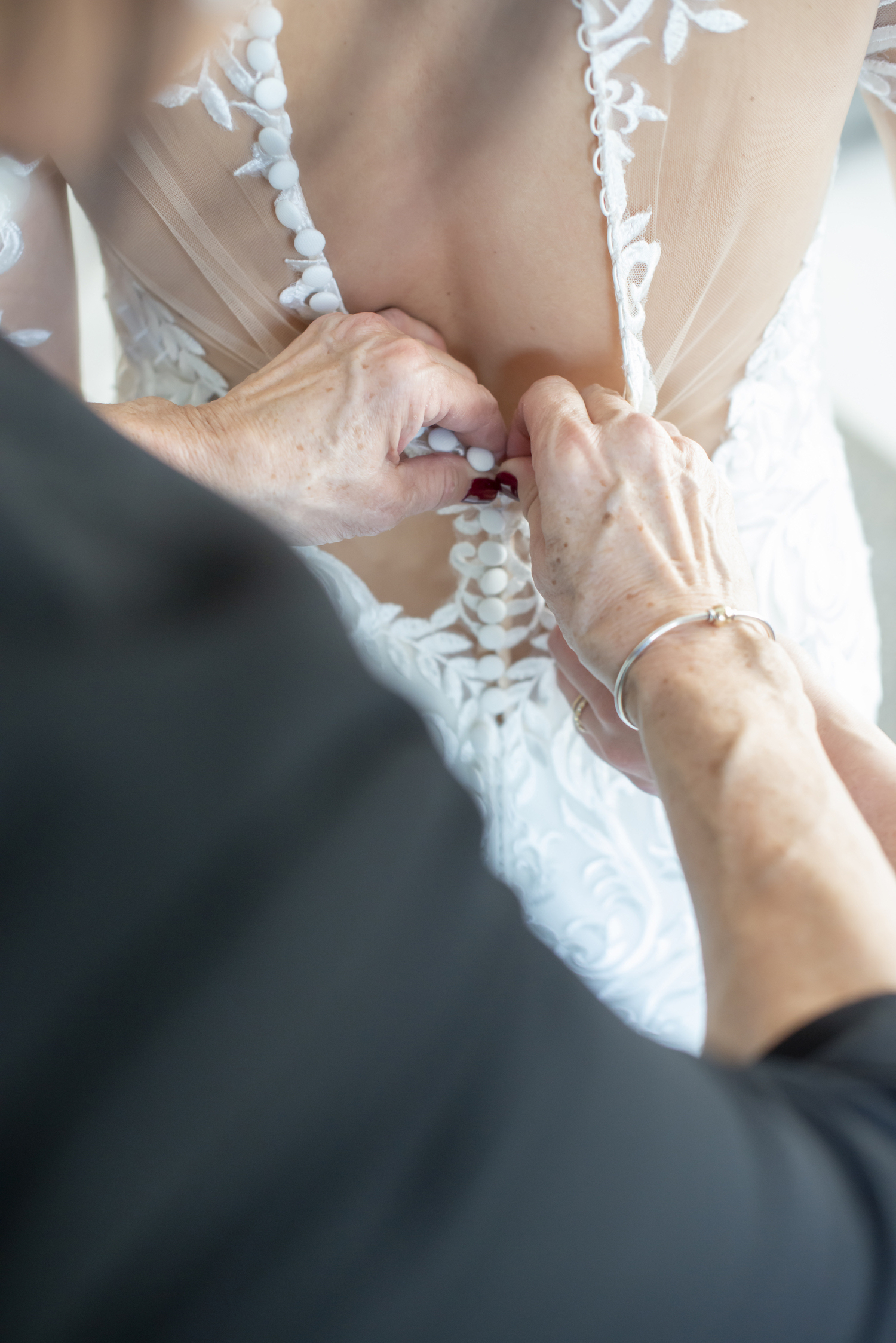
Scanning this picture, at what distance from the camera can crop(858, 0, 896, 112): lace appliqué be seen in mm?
669

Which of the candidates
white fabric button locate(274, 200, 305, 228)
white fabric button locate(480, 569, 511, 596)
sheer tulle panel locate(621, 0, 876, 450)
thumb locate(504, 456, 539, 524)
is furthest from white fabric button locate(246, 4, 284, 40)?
white fabric button locate(480, 569, 511, 596)

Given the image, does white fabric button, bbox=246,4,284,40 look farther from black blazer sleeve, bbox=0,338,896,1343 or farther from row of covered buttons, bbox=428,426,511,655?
black blazer sleeve, bbox=0,338,896,1343

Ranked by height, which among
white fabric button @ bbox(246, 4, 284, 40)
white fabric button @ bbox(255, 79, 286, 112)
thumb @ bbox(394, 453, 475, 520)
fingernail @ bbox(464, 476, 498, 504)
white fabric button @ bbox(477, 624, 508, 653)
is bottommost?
white fabric button @ bbox(477, 624, 508, 653)

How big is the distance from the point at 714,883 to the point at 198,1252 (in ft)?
1.07

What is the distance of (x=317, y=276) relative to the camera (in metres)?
0.67

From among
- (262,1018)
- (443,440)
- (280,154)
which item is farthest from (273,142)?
(262,1018)

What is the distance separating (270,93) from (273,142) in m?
0.03

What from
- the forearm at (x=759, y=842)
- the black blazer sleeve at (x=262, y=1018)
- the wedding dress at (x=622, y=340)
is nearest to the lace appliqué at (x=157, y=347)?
the wedding dress at (x=622, y=340)

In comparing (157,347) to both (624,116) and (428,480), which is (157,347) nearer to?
(428,480)

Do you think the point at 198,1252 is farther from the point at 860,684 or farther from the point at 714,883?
the point at 860,684

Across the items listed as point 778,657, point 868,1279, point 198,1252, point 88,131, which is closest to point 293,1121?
point 198,1252

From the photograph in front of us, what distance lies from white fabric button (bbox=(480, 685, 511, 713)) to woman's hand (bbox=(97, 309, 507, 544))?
0.25 metres

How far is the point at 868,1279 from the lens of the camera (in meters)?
0.24

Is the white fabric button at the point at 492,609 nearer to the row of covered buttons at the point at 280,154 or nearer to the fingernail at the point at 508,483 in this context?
the fingernail at the point at 508,483
